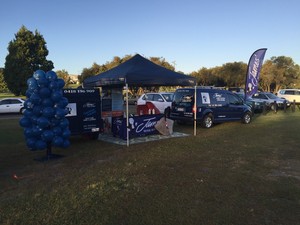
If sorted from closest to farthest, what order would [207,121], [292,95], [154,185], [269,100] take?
[154,185] → [207,121] → [269,100] → [292,95]

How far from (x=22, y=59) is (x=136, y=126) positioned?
33.8m

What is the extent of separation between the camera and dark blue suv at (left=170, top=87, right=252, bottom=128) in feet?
41.8

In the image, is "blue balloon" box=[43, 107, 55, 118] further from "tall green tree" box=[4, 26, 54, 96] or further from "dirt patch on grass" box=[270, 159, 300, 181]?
"tall green tree" box=[4, 26, 54, 96]

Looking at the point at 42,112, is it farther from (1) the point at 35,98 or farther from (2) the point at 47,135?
(2) the point at 47,135

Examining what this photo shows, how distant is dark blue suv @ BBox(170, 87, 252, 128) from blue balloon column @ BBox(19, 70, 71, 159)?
6216 millimetres

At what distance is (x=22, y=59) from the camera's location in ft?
127

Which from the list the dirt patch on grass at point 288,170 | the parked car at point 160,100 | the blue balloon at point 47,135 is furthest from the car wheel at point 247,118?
the blue balloon at point 47,135

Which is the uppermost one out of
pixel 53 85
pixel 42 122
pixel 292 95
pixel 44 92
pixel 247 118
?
pixel 53 85

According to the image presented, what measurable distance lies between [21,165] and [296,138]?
9158 millimetres

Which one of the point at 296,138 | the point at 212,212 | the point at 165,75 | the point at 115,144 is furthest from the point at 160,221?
the point at 296,138

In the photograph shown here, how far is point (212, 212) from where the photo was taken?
409 cm

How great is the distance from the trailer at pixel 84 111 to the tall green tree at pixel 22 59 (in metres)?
32.3

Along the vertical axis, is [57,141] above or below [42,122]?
below

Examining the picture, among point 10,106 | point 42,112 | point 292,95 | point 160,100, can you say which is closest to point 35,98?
point 42,112
